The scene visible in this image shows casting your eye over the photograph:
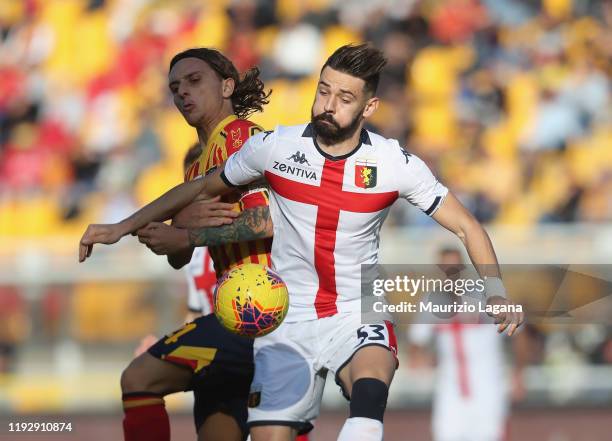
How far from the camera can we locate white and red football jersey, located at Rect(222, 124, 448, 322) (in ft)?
19.7

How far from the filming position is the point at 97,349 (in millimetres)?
11797

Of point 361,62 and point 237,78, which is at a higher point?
point 237,78

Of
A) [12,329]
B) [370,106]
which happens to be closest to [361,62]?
[370,106]

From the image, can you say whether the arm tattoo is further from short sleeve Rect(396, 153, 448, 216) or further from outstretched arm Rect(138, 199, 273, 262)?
short sleeve Rect(396, 153, 448, 216)

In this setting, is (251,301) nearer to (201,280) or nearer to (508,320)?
(508,320)

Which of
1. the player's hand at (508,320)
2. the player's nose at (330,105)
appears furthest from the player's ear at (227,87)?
the player's hand at (508,320)

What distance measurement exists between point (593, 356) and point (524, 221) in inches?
76.7

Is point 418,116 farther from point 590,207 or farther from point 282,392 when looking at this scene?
point 282,392

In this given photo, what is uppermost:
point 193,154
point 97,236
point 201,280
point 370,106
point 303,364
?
point 193,154

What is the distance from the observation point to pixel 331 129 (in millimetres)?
5914

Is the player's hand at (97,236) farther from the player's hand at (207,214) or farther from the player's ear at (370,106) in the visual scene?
the player's ear at (370,106)

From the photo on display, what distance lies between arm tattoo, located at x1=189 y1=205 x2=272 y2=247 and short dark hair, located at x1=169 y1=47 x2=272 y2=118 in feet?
3.02

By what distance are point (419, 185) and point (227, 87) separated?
1.48 metres

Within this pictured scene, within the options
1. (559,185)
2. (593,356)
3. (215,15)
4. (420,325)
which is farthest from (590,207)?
(215,15)
